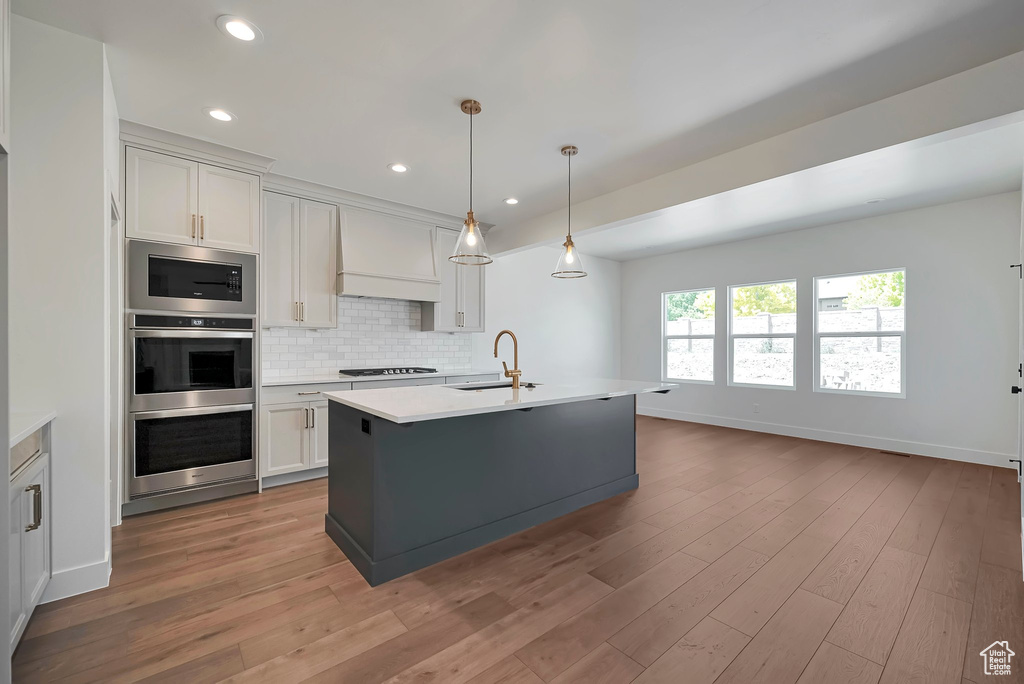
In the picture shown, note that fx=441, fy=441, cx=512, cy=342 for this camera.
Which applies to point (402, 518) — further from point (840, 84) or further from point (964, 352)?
point (964, 352)

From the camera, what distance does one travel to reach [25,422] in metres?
1.75

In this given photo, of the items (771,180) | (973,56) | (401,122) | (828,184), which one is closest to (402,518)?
(401,122)

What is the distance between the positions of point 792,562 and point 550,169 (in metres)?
3.19

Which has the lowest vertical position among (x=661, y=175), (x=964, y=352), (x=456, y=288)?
(x=964, y=352)

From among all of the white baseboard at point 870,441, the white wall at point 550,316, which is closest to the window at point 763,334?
the white baseboard at point 870,441

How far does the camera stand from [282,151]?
3.36m

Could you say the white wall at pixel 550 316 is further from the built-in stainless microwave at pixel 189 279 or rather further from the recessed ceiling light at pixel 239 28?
the recessed ceiling light at pixel 239 28

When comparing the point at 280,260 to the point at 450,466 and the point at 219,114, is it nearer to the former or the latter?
the point at 219,114

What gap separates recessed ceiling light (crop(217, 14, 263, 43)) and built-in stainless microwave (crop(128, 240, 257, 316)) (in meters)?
1.73

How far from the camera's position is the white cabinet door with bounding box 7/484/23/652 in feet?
5.24

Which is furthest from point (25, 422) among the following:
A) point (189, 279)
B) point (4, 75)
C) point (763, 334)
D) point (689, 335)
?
point (689, 335)

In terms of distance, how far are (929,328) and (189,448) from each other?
7078 mm

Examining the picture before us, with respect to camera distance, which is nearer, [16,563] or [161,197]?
[16,563]

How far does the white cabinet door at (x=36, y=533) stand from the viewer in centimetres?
175
